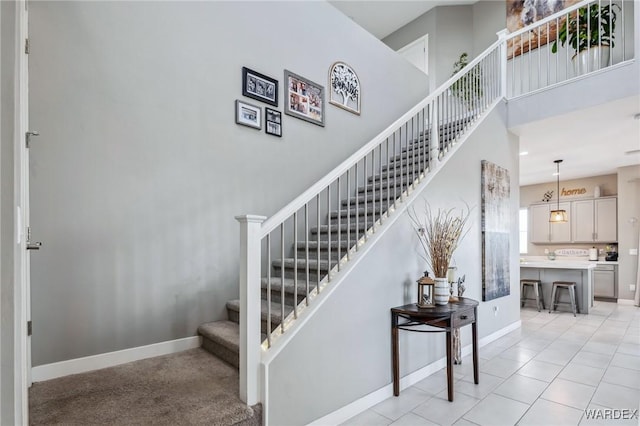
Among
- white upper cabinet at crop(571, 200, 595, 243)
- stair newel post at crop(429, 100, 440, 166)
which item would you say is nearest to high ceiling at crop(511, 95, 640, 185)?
white upper cabinet at crop(571, 200, 595, 243)

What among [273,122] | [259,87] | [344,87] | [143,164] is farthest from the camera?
[344,87]

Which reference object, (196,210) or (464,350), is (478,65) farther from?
(196,210)

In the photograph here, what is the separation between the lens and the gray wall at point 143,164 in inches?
86.7

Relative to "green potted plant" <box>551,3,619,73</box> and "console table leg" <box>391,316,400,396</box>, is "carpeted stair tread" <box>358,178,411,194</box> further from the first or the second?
"green potted plant" <box>551,3,619,73</box>

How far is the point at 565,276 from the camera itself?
19.5 ft

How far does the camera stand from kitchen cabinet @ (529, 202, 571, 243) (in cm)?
795

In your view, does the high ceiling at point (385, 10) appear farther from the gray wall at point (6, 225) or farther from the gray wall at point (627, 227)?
the gray wall at point (6, 225)

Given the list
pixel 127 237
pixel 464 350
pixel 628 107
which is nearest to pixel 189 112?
pixel 127 237

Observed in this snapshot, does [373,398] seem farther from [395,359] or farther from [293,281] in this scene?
[293,281]

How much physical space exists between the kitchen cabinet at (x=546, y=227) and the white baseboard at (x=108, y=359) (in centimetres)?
853

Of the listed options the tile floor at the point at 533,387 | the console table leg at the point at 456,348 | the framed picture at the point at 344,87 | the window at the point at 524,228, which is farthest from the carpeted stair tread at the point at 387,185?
the window at the point at 524,228

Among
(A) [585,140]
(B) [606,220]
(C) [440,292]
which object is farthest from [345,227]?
(B) [606,220]

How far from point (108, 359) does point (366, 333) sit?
182 centimetres

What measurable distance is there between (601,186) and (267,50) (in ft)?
26.8
